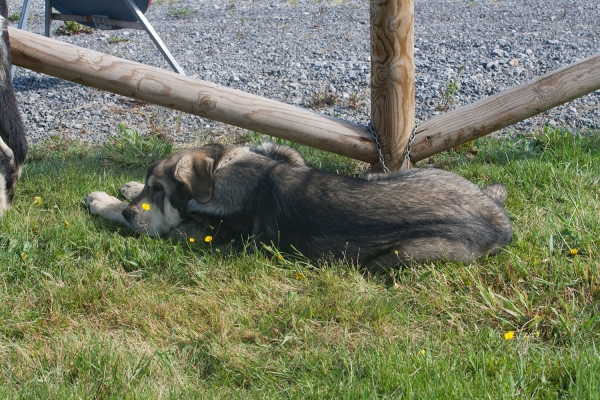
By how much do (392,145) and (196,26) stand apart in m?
7.13

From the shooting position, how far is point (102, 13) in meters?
8.94

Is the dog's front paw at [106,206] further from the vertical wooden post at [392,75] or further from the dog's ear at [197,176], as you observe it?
the vertical wooden post at [392,75]

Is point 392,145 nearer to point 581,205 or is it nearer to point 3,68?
point 581,205

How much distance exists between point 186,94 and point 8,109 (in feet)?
4.50

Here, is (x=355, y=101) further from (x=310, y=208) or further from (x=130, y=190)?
(x=310, y=208)

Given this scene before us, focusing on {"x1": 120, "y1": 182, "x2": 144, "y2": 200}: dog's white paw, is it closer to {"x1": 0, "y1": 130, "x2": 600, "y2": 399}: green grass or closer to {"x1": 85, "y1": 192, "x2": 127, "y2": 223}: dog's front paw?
{"x1": 85, "y1": 192, "x2": 127, "y2": 223}: dog's front paw

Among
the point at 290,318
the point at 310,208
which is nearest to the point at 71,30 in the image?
the point at 310,208

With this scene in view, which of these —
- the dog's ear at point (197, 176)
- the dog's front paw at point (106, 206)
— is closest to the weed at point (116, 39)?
the dog's front paw at point (106, 206)

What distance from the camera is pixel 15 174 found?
5.00m

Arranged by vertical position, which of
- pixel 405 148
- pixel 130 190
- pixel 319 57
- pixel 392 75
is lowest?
pixel 130 190

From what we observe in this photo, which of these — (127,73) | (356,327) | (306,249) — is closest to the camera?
(356,327)

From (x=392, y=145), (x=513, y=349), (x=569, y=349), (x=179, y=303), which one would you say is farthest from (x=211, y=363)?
(x=392, y=145)

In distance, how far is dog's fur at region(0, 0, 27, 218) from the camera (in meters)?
4.76

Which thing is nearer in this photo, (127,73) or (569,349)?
(569,349)
